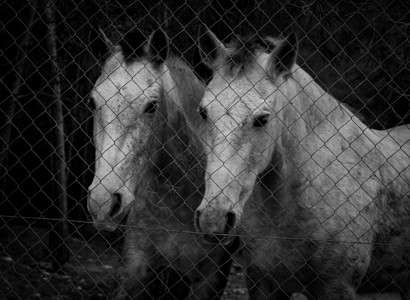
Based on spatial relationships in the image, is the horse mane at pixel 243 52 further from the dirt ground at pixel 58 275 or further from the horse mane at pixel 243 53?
the dirt ground at pixel 58 275

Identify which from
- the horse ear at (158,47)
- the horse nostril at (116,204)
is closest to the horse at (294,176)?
the horse ear at (158,47)

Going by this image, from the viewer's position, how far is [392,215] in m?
4.03

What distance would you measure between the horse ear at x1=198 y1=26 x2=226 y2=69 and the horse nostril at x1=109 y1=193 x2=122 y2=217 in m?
1.02

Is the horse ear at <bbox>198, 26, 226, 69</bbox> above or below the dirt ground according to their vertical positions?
above

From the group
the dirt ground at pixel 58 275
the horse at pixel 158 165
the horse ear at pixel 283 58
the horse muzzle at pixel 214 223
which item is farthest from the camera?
the dirt ground at pixel 58 275

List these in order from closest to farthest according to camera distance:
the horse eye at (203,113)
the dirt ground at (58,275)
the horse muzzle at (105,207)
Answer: the horse muzzle at (105,207)
the horse eye at (203,113)
the dirt ground at (58,275)

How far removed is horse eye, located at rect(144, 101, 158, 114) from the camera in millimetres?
3837

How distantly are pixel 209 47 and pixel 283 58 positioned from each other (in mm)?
490

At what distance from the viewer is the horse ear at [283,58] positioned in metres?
3.67

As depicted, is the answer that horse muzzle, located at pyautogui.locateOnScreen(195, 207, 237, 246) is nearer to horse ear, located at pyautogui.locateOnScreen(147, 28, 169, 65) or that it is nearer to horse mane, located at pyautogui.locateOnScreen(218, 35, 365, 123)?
horse mane, located at pyautogui.locateOnScreen(218, 35, 365, 123)

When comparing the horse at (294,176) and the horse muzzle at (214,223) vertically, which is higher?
the horse at (294,176)

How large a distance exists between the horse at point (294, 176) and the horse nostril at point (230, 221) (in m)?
0.08

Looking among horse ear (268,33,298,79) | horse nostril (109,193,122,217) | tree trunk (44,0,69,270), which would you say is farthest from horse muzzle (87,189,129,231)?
tree trunk (44,0,69,270)

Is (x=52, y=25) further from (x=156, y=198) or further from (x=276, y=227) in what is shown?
(x=276, y=227)
